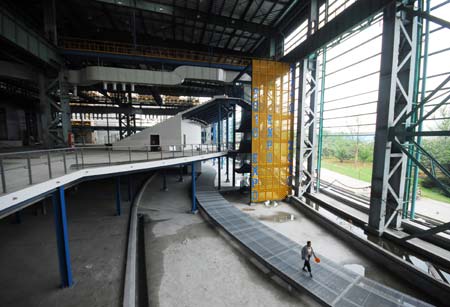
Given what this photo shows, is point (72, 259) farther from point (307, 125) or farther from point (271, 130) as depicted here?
point (307, 125)

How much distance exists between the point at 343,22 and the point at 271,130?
24.4 feet

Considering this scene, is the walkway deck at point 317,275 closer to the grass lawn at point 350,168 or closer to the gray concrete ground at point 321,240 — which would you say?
the gray concrete ground at point 321,240

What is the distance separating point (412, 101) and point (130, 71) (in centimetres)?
1816

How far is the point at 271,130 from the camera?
14.4 meters

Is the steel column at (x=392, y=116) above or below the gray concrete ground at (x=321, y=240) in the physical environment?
above

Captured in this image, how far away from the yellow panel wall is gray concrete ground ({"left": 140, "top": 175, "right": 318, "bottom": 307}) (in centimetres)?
612

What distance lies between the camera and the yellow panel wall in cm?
1387

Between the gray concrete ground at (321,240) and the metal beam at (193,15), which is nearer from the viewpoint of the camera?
the gray concrete ground at (321,240)

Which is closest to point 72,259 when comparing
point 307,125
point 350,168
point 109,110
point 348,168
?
point 307,125

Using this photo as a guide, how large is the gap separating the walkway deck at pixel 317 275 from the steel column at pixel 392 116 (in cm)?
340

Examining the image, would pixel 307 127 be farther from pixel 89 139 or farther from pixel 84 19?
pixel 89 139

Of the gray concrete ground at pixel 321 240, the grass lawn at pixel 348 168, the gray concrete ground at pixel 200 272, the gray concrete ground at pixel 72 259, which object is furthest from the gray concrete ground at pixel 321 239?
the grass lawn at pixel 348 168

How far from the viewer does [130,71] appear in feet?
49.5

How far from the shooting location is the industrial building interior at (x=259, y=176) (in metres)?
5.77
